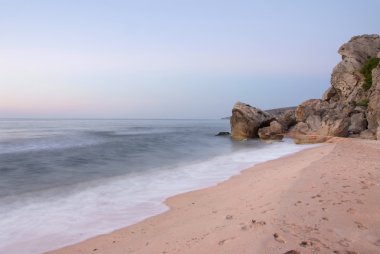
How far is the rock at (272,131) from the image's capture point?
31.8 metres

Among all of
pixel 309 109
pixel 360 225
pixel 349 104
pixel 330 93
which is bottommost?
pixel 360 225

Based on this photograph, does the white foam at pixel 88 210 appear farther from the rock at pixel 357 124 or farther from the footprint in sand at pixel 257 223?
the rock at pixel 357 124

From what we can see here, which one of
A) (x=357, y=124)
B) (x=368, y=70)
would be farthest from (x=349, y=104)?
(x=368, y=70)

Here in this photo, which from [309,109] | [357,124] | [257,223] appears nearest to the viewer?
[257,223]

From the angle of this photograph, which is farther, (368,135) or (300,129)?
(300,129)

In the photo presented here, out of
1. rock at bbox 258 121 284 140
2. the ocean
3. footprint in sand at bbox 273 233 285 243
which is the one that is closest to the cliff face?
rock at bbox 258 121 284 140

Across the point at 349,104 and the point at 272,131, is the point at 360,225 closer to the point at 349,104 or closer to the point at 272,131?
the point at 272,131

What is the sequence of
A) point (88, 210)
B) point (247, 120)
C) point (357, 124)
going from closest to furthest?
1. point (88, 210)
2. point (357, 124)
3. point (247, 120)

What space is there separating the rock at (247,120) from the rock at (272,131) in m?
0.98

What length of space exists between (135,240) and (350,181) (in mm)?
5188

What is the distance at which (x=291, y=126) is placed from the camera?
35.2m

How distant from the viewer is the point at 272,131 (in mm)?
32500

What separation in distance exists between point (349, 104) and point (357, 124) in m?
4.74

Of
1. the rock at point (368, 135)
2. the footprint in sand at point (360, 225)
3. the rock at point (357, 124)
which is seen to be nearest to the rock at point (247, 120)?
the rock at point (357, 124)
